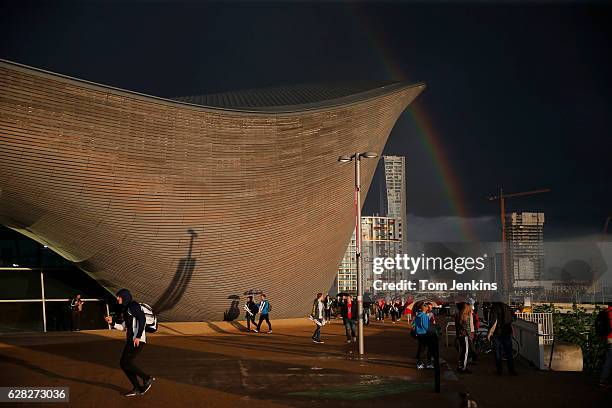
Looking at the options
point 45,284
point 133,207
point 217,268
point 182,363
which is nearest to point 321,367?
point 182,363

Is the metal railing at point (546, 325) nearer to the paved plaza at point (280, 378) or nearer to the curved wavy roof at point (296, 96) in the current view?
the paved plaza at point (280, 378)

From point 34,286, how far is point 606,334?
2139 cm

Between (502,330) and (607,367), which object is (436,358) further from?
(607,367)

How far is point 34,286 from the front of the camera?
1011 inches

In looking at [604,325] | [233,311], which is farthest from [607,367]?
[233,311]

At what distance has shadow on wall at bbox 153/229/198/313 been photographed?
24634mm

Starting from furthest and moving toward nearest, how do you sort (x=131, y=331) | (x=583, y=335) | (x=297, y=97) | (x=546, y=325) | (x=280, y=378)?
1. (x=297, y=97)
2. (x=583, y=335)
3. (x=546, y=325)
4. (x=280, y=378)
5. (x=131, y=331)

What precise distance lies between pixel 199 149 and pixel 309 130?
4.82 metres

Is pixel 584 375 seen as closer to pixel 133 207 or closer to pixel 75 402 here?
pixel 75 402

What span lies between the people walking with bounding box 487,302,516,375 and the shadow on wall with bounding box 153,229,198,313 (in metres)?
14.1

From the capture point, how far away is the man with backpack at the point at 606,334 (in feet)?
34.4

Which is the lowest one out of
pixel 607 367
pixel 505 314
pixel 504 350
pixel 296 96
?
pixel 607 367

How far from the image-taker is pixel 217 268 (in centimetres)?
2583

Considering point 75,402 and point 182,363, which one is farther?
point 182,363
